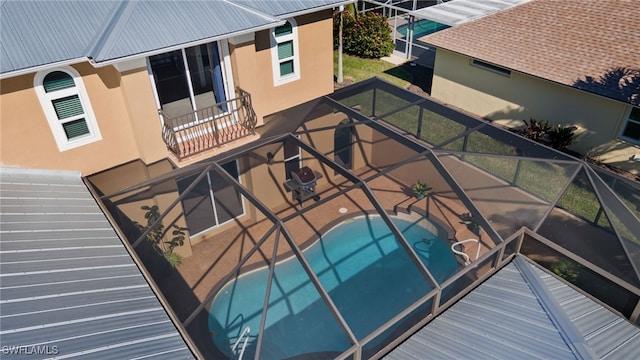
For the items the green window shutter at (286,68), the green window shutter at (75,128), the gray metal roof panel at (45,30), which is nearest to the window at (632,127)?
the green window shutter at (286,68)

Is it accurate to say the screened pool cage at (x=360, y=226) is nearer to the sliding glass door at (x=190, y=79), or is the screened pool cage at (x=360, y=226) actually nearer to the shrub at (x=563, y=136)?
the sliding glass door at (x=190, y=79)

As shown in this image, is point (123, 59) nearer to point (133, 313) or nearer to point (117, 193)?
point (117, 193)

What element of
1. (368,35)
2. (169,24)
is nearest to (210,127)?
(169,24)

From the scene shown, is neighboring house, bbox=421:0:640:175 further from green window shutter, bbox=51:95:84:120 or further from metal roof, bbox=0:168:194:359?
metal roof, bbox=0:168:194:359

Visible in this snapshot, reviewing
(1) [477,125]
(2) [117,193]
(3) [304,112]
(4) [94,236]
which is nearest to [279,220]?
(4) [94,236]

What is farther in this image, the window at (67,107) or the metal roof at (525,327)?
the window at (67,107)

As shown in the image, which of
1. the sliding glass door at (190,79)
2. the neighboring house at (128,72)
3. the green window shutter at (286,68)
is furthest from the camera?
the green window shutter at (286,68)
